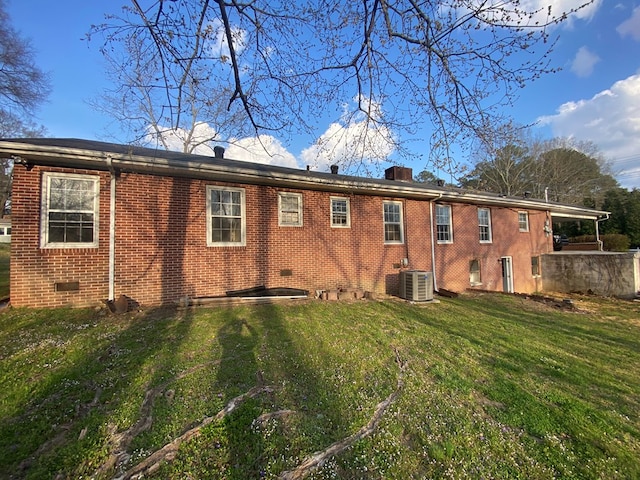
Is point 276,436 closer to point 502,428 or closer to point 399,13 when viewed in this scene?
point 502,428

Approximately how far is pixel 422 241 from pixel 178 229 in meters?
8.26

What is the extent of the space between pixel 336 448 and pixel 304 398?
82 cm

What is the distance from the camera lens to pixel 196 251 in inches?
293

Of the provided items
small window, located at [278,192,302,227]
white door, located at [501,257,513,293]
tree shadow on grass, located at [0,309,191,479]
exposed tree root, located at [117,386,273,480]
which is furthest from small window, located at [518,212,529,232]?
exposed tree root, located at [117,386,273,480]

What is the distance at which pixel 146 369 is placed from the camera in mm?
3682

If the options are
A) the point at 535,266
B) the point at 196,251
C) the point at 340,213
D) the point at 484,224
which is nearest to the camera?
the point at 196,251

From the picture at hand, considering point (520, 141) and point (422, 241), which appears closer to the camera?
point (520, 141)

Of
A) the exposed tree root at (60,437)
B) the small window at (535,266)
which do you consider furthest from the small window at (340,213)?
the small window at (535,266)

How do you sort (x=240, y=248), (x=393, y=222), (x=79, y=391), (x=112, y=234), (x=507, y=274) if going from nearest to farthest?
(x=79, y=391)
(x=112, y=234)
(x=240, y=248)
(x=393, y=222)
(x=507, y=274)

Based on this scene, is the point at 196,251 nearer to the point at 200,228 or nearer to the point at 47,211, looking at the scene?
the point at 200,228

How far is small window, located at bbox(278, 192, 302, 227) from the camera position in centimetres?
859

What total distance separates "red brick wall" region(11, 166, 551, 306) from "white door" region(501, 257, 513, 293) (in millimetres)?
3686

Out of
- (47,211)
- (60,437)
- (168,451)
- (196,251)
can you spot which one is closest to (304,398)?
(168,451)

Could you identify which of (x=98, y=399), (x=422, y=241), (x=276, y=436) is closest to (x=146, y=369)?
(x=98, y=399)
